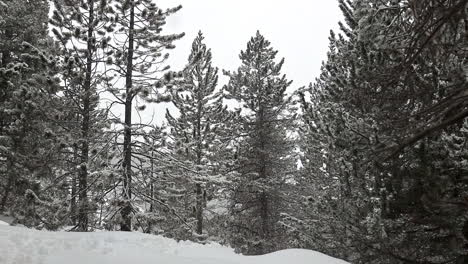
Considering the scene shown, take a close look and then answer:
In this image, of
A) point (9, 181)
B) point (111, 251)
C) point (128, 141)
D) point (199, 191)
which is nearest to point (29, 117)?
point (9, 181)

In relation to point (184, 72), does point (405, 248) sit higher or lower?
lower

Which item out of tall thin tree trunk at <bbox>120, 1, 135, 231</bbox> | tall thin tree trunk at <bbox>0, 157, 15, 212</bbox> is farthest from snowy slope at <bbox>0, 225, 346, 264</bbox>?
tall thin tree trunk at <bbox>0, 157, 15, 212</bbox>

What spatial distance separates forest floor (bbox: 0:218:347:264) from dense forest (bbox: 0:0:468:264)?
6.08 ft

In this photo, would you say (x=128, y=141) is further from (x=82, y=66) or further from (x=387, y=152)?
(x=387, y=152)

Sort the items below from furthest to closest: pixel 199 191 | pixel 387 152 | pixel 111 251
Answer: pixel 199 191, pixel 111 251, pixel 387 152

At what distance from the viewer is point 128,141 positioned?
12203 millimetres

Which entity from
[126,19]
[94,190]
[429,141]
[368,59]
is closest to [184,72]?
[126,19]

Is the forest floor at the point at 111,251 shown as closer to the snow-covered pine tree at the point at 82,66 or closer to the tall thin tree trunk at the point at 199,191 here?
the snow-covered pine tree at the point at 82,66

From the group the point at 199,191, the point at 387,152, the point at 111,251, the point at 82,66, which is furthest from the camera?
the point at 199,191

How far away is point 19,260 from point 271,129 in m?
14.5

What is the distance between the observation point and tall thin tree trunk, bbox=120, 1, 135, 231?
36.5 feet

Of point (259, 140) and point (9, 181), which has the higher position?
point (259, 140)

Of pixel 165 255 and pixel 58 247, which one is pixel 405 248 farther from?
pixel 58 247

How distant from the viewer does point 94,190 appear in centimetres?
1150
